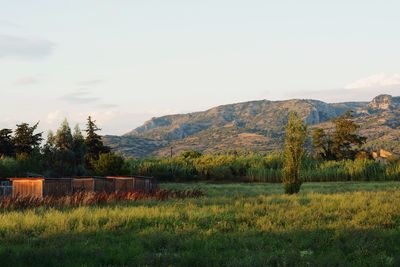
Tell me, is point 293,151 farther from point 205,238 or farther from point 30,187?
point 205,238

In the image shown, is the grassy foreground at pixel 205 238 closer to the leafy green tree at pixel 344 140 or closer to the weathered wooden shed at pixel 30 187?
the weathered wooden shed at pixel 30 187

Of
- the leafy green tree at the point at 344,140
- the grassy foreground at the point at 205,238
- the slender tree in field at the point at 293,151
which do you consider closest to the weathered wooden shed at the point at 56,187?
the grassy foreground at the point at 205,238

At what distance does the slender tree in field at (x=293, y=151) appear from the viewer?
32.8m

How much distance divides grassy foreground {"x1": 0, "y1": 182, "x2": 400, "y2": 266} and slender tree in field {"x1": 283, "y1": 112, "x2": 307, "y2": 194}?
12648mm

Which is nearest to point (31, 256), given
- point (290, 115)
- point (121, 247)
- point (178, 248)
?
point (121, 247)

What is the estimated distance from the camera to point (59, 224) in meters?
15.7

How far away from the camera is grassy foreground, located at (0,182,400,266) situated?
11422mm

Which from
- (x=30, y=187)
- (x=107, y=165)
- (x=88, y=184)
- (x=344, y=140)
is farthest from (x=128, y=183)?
(x=344, y=140)

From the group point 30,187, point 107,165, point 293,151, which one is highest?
point 293,151

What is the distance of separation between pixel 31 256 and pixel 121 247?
6.63 ft

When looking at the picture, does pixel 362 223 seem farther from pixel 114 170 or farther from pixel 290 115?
pixel 114 170

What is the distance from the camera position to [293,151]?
A: 109 ft

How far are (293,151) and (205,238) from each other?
20.2m

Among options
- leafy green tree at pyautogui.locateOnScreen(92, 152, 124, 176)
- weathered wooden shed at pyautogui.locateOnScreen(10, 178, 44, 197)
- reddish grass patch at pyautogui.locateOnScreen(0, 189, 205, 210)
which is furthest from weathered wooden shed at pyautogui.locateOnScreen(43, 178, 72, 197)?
leafy green tree at pyautogui.locateOnScreen(92, 152, 124, 176)
